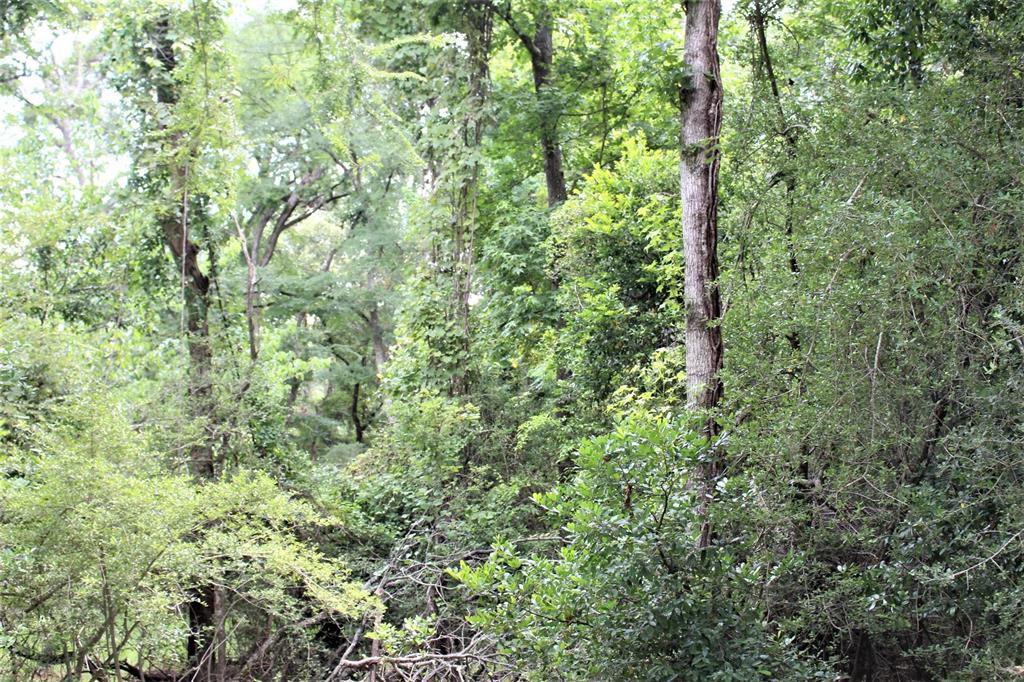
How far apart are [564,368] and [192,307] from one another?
3814 mm

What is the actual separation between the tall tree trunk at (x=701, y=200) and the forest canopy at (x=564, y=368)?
2 centimetres

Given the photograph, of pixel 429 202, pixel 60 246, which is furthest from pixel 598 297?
pixel 60 246

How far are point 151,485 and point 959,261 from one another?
4.60 metres

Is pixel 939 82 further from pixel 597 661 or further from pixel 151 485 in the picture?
pixel 151 485

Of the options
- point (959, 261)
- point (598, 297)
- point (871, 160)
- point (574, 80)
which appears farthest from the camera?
point (574, 80)

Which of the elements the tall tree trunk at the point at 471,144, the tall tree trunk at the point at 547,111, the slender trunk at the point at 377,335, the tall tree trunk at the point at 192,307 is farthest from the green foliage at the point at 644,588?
the slender trunk at the point at 377,335

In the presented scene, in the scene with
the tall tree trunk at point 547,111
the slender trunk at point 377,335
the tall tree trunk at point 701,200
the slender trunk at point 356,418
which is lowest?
the slender trunk at point 356,418

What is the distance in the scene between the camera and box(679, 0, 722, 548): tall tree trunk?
5.29 meters

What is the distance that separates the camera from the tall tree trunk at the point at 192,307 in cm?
768

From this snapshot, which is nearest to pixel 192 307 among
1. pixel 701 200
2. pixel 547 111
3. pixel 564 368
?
pixel 564 368

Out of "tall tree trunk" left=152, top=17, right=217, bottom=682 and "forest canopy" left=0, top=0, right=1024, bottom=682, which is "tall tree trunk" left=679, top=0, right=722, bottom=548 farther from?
"tall tree trunk" left=152, top=17, right=217, bottom=682

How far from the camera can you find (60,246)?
32.1ft

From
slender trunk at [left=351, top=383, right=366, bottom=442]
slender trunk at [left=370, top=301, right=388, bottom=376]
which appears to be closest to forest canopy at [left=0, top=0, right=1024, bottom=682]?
slender trunk at [left=370, top=301, right=388, bottom=376]

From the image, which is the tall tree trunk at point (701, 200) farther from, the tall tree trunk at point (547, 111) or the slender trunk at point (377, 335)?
the slender trunk at point (377, 335)
